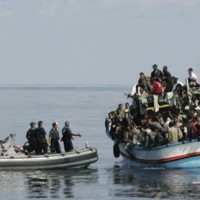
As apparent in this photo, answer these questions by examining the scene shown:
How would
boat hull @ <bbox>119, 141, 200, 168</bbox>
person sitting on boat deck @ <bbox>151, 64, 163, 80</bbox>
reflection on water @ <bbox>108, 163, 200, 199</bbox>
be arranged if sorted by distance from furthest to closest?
1. person sitting on boat deck @ <bbox>151, 64, 163, 80</bbox>
2. boat hull @ <bbox>119, 141, 200, 168</bbox>
3. reflection on water @ <bbox>108, 163, 200, 199</bbox>

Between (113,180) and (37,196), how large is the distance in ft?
23.9

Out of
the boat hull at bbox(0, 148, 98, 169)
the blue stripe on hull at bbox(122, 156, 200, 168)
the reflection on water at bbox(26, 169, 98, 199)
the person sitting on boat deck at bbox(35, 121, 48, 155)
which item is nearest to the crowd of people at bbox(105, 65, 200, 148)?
the blue stripe on hull at bbox(122, 156, 200, 168)

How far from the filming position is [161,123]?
182 ft

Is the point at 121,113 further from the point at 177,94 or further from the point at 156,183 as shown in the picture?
the point at 156,183

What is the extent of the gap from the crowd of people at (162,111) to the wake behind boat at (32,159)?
11.0 ft

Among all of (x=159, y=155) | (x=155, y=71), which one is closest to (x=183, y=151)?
(x=159, y=155)

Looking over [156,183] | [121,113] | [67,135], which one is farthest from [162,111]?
[156,183]

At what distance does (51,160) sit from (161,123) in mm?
5738

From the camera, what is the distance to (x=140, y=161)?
58125 millimetres

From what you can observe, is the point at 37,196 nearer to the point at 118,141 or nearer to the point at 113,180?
the point at 113,180

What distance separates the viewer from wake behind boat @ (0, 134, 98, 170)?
54.8 metres

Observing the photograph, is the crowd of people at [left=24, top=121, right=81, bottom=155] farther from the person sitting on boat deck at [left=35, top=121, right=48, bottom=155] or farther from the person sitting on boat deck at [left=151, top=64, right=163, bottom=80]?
the person sitting on boat deck at [left=151, top=64, right=163, bottom=80]

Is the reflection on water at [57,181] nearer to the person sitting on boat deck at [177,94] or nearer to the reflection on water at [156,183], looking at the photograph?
the reflection on water at [156,183]

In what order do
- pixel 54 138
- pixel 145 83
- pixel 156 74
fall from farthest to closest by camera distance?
1. pixel 145 83
2. pixel 156 74
3. pixel 54 138
